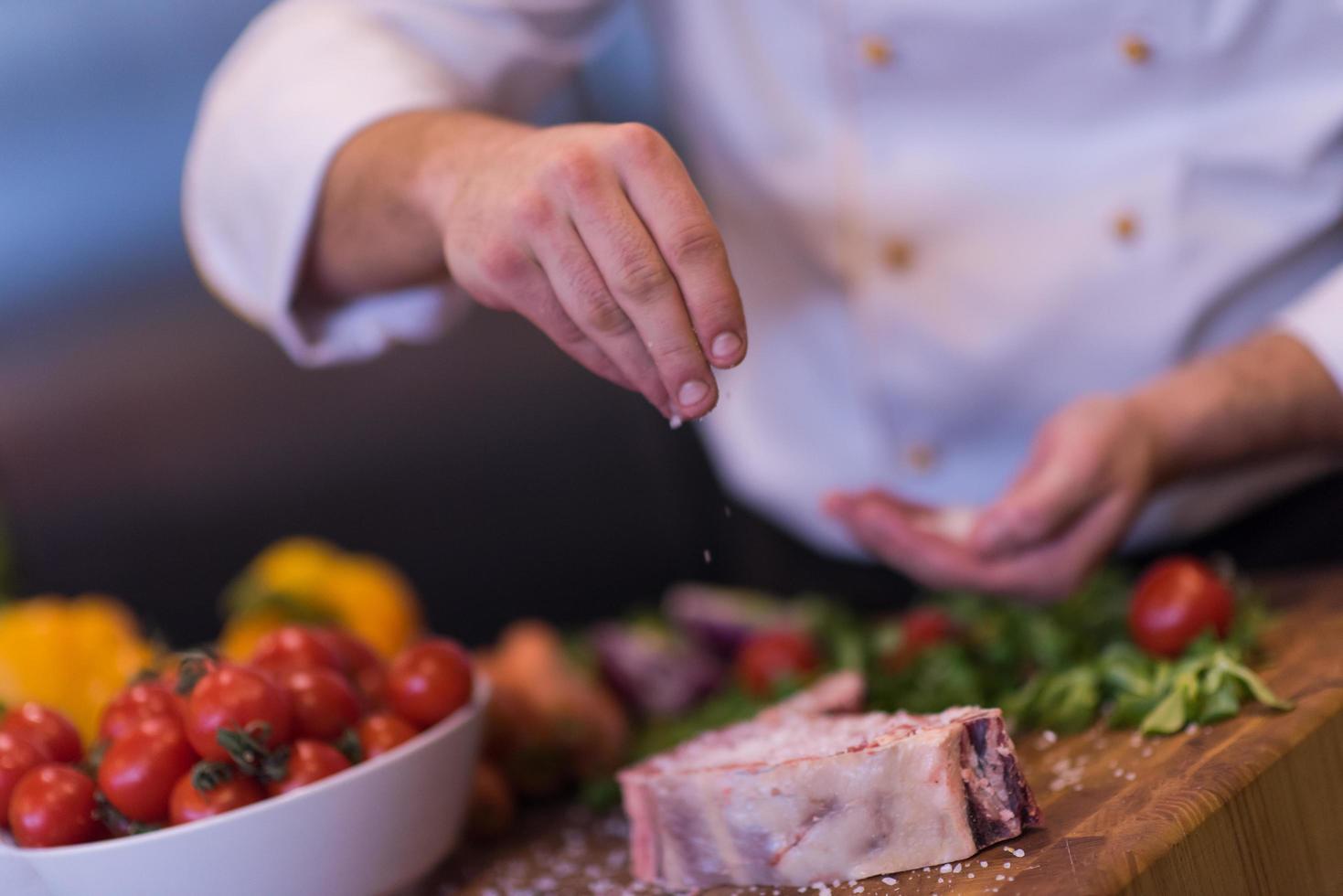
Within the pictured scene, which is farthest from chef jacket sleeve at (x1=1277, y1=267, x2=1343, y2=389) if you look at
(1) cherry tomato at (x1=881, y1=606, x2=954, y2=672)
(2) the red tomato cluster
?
(2) the red tomato cluster

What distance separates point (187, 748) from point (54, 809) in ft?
0.26

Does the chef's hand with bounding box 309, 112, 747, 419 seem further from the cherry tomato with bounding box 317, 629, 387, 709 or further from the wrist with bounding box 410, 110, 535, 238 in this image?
the cherry tomato with bounding box 317, 629, 387, 709

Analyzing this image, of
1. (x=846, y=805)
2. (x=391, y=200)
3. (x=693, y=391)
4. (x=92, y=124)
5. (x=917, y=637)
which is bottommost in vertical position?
(x=917, y=637)

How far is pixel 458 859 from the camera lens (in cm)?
96

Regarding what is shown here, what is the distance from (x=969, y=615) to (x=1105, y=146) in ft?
1.45

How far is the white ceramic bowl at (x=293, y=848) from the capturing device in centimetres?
74

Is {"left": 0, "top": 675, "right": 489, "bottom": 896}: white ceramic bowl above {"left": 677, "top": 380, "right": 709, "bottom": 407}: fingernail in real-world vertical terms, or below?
below

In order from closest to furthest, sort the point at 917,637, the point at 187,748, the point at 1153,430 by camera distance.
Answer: the point at 187,748 → the point at 1153,430 → the point at 917,637

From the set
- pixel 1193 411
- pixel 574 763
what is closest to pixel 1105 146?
pixel 1193 411

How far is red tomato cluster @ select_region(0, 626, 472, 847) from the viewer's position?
0.75m

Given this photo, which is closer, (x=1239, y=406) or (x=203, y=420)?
(x=1239, y=406)

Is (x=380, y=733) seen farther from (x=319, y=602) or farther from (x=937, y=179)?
(x=937, y=179)

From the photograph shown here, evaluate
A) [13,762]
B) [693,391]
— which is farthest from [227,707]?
[693,391]

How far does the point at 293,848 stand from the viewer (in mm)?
765
